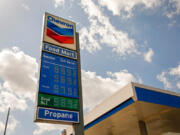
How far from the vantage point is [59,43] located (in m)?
15.1

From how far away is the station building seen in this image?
48.1 feet

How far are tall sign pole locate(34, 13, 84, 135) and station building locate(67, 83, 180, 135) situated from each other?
3.90m

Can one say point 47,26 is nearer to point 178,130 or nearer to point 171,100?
point 171,100

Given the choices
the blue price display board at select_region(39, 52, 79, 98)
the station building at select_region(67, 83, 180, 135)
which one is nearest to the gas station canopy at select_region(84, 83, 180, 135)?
the station building at select_region(67, 83, 180, 135)

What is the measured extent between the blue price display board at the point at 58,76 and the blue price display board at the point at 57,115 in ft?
3.77

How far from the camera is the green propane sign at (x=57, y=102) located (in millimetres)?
11742

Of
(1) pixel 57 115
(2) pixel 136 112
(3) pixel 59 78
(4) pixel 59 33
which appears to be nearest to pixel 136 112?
(2) pixel 136 112

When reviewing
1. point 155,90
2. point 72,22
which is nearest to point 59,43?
point 72,22

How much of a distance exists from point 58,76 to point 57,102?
190 cm

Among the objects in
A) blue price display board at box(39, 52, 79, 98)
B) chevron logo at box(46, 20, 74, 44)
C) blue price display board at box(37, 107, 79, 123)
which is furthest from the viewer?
chevron logo at box(46, 20, 74, 44)

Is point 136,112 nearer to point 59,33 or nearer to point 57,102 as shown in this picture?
point 57,102

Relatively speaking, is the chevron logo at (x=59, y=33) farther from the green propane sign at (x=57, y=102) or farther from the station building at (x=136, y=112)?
the station building at (x=136, y=112)

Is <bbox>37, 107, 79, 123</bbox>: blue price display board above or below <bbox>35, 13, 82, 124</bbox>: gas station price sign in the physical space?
below

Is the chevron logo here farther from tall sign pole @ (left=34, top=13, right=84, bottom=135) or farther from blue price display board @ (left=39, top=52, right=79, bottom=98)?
blue price display board @ (left=39, top=52, right=79, bottom=98)
